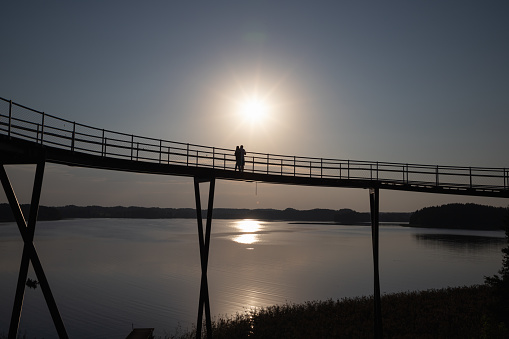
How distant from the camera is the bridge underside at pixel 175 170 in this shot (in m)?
16.0

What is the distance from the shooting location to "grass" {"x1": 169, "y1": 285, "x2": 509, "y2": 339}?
25422 mm

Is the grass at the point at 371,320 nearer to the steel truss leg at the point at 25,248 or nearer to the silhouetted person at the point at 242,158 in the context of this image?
the silhouetted person at the point at 242,158

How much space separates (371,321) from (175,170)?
56.3 feet

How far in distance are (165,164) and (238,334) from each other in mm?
11866

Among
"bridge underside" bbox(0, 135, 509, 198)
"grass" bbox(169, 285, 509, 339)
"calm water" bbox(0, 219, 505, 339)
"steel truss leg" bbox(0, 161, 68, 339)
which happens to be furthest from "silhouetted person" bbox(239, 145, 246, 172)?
"calm water" bbox(0, 219, 505, 339)

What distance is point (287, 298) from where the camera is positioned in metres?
45.8

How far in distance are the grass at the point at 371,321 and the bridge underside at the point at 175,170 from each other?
805 cm

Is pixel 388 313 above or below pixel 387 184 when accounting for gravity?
below

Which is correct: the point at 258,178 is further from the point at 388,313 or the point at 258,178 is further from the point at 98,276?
the point at 98,276

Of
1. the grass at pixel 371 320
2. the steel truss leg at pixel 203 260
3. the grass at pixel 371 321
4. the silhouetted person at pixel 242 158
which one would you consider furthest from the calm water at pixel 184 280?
the silhouetted person at pixel 242 158

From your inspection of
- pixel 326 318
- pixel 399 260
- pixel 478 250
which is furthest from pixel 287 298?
pixel 478 250

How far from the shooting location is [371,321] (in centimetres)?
2800

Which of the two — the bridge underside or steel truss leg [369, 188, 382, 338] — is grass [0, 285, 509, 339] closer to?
steel truss leg [369, 188, 382, 338]

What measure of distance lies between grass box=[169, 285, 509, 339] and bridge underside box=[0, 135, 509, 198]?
805 centimetres
